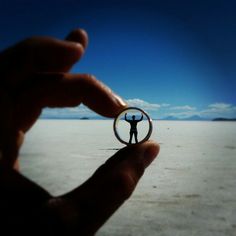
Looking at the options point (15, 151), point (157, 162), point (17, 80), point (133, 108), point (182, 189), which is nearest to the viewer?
point (17, 80)

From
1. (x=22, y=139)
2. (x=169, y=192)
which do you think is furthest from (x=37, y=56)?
(x=169, y=192)

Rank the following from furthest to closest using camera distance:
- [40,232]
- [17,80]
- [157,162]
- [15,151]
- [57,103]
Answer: [157,162] → [57,103] → [15,151] → [17,80] → [40,232]

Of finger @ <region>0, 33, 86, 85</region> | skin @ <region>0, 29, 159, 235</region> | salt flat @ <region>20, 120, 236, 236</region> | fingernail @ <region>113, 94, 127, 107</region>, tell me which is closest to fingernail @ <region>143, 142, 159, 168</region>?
skin @ <region>0, 29, 159, 235</region>

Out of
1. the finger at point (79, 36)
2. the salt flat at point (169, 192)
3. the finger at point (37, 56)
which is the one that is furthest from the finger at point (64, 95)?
the salt flat at point (169, 192)

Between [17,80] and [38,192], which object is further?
[17,80]

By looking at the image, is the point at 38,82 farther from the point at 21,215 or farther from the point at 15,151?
the point at 21,215

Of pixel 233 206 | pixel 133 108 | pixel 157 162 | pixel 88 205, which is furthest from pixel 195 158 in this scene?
pixel 88 205

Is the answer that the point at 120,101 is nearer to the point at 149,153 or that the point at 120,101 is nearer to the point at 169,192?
the point at 149,153

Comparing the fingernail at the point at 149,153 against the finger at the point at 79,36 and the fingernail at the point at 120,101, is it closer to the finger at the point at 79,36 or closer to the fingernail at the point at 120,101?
Result: the fingernail at the point at 120,101
